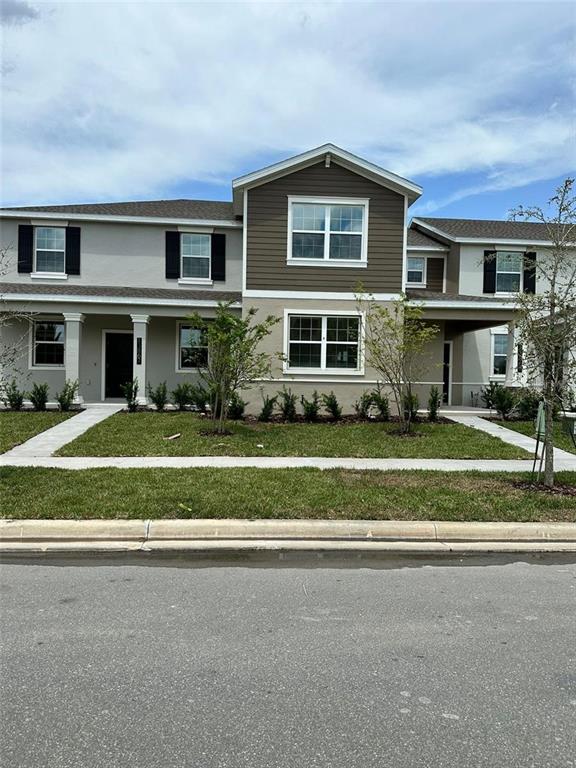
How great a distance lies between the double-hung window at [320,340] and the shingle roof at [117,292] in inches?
86.0

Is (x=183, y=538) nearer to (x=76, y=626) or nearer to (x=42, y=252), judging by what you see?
(x=76, y=626)

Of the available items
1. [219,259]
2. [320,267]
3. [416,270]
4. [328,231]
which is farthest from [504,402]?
[219,259]

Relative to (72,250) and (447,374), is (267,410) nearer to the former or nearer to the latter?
(447,374)

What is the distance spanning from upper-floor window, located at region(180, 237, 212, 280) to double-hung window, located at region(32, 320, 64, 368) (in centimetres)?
437

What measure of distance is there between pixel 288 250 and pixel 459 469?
341 inches

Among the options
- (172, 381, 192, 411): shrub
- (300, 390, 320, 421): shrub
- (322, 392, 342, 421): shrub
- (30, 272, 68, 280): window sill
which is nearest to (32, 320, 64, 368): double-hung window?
(30, 272, 68, 280): window sill

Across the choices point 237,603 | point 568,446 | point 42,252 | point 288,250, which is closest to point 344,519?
point 237,603

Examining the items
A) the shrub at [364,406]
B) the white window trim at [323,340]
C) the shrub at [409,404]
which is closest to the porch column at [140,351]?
the white window trim at [323,340]

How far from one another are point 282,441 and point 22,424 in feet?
19.8

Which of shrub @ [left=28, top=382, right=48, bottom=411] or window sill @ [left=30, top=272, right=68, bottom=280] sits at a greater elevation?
window sill @ [left=30, top=272, right=68, bottom=280]

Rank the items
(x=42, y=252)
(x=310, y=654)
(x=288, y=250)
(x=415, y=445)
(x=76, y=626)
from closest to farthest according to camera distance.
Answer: (x=310, y=654) < (x=76, y=626) < (x=415, y=445) < (x=288, y=250) < (x=42, y=252)

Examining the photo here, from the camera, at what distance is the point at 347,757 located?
2742mm

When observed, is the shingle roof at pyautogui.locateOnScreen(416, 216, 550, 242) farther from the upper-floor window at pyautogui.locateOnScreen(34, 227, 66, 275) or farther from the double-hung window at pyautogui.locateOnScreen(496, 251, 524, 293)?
the upper-floor window at pyautogui.locateOnScreen(34, 227, 66, 275)

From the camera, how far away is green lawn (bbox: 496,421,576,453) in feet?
40.3
